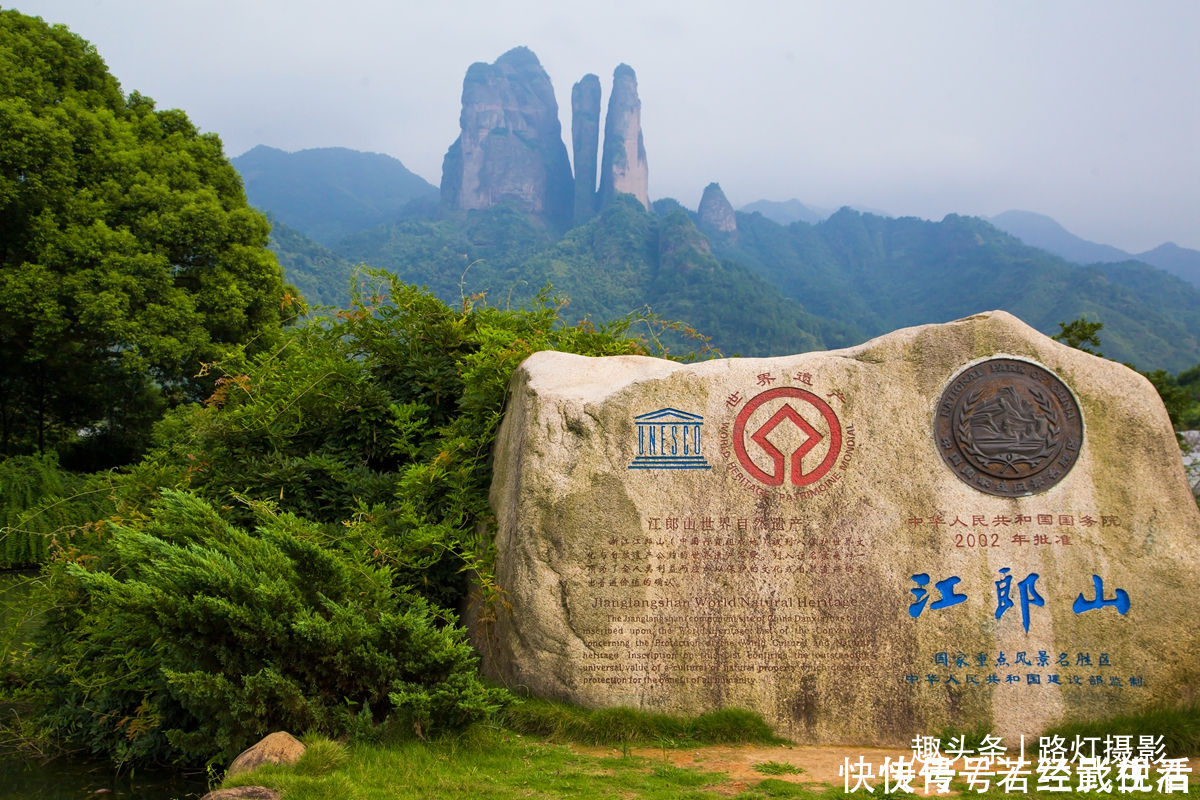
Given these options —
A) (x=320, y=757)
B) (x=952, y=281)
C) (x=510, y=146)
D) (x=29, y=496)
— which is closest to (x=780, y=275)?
(x=952, y=281)

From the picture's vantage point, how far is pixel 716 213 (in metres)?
76.7

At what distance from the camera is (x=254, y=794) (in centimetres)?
321

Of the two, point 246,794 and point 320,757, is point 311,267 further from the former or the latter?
point 246,794

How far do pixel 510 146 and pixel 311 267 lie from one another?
4675cm

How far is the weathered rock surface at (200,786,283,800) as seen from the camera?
10.5 ft

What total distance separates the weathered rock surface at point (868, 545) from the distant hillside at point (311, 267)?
36645mm

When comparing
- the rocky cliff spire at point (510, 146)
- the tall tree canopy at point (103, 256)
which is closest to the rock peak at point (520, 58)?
the rocky cliff spire at point (510, 146)

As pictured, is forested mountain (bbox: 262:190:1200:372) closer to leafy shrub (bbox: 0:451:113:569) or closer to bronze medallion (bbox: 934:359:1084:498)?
leafy shrub (bbox: 0:451:113:569)

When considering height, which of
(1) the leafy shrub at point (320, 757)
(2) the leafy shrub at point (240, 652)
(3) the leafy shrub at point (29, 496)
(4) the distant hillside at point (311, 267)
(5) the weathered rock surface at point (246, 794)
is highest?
(4) the distant hillside at point (311, 267)

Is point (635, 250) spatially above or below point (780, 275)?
below

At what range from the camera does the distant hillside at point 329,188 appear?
276ft

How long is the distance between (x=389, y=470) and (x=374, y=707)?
2114 millimetres

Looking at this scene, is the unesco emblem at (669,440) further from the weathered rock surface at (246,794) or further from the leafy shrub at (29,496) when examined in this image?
the leafy shrub at (29,496)

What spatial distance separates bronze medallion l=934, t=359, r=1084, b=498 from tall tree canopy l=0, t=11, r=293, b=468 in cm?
756
